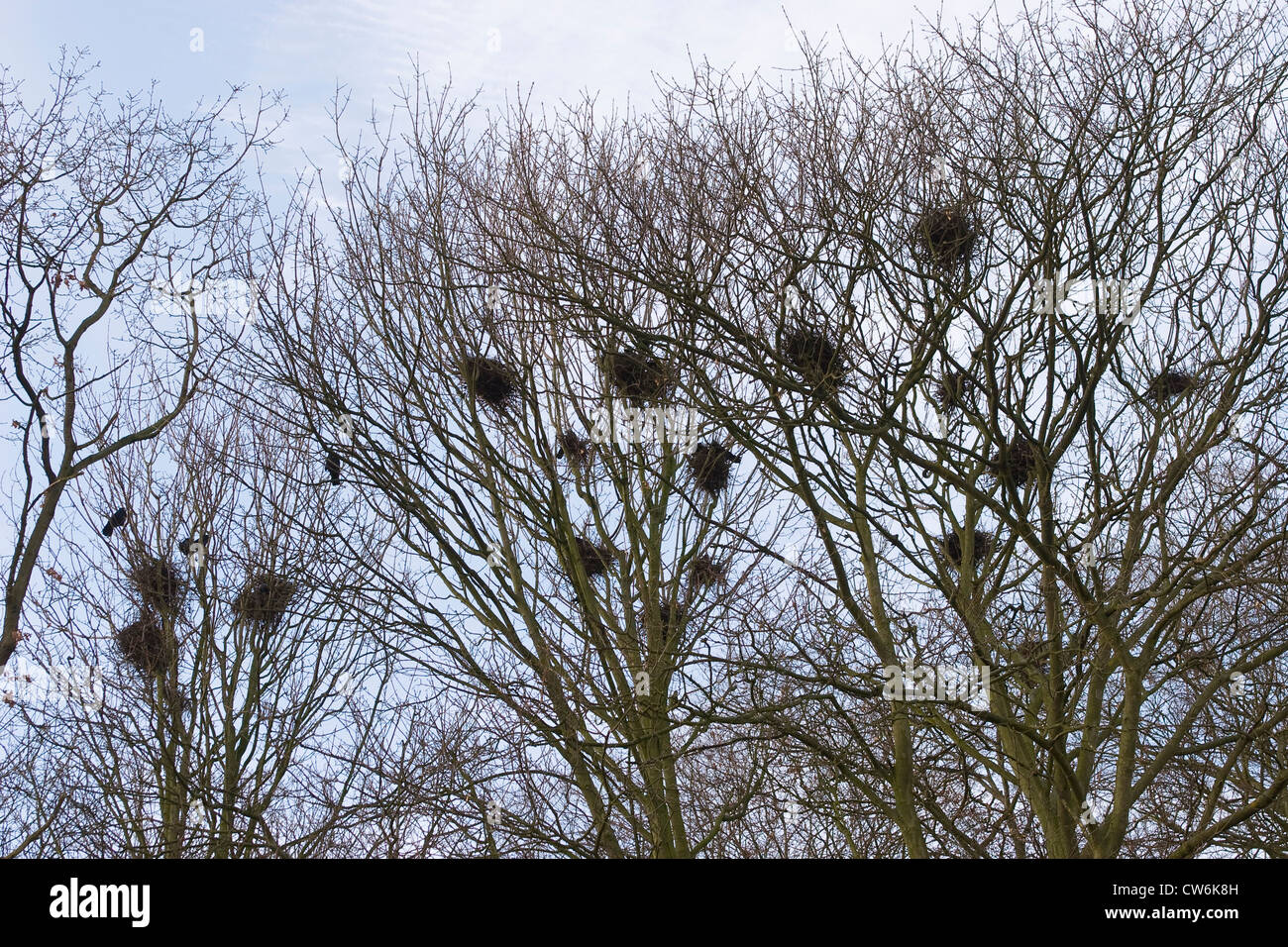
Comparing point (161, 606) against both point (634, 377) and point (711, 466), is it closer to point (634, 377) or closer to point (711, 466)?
point (634, 377)

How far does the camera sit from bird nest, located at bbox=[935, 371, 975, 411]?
7.00 meters

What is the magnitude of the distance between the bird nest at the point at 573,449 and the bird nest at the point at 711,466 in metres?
0.85

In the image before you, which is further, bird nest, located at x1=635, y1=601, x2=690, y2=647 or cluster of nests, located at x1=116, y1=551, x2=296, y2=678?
cluster of nests, located at x1=116, y1=551, x2=296, y2=678

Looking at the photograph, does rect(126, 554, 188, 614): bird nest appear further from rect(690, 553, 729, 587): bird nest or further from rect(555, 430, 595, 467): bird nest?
rect(690, 553, 729, 587): bird nest

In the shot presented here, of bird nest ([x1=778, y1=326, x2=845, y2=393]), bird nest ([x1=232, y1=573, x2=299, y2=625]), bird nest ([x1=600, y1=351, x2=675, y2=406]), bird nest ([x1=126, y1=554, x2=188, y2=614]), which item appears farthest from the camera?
bird nest ([x1=126, y1=554, x2=188, y2=614])

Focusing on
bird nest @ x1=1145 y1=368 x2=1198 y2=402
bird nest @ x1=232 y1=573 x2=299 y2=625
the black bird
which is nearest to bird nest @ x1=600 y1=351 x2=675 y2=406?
bird nest @ x1=1145 y1=368 x2=1198 y2=402

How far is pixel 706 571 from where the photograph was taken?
30.4ft

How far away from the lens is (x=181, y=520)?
34.4 ft

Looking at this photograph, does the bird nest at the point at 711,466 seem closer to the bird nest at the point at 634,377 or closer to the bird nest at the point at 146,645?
the bird nest at the point at 634,377

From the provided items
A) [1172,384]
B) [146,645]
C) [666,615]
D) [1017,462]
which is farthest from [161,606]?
[1172,384]

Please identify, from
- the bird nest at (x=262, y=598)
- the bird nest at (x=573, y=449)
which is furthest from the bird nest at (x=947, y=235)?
the bird nest at (x=262, y=598)

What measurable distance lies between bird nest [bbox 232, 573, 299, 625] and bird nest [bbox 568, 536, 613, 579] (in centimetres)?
250
